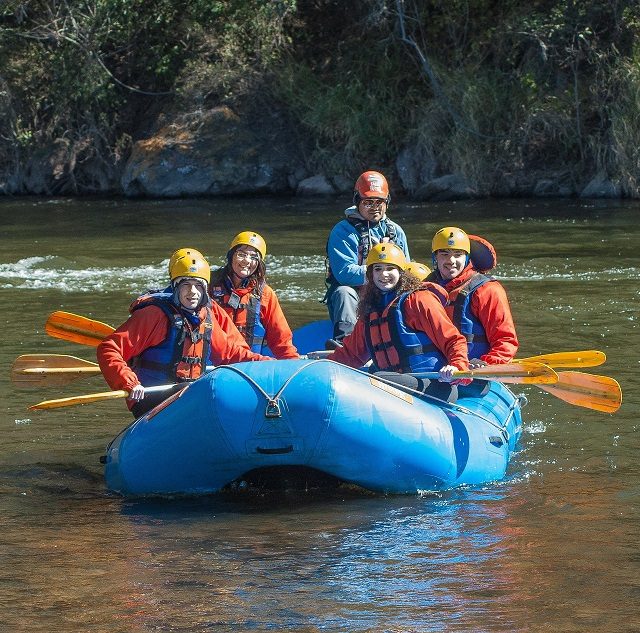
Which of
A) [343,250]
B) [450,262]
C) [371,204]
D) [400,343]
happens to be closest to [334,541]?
[400,343]

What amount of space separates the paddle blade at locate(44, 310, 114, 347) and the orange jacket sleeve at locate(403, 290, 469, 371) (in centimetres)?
175

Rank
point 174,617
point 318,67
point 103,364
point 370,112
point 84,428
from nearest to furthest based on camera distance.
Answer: point 174,617
point 103,364
point 84,428
point 370,112
point 318,67

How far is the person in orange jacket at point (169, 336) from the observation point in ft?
21.7

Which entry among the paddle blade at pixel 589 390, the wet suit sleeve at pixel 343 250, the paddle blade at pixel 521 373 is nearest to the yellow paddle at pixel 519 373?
the paddle blade at pixel 521 373

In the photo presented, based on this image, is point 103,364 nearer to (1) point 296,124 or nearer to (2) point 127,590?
(2) point 127,590

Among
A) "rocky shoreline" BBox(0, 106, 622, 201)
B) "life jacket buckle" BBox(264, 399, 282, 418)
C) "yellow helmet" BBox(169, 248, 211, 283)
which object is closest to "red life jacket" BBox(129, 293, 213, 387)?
"yellow helmet" BBox(169, 248, 211, 283)

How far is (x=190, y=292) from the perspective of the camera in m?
6.63

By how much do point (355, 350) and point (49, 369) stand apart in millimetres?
1603

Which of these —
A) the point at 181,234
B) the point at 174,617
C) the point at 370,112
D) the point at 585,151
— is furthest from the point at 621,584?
the point at 370,112

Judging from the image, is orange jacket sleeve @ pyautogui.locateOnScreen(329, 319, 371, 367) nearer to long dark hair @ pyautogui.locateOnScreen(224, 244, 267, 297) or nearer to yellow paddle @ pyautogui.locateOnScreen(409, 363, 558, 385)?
yellow paddle @ pyautogui.locateOnScreen(409, 363, 558, 385)

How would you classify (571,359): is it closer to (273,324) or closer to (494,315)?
(494,315)

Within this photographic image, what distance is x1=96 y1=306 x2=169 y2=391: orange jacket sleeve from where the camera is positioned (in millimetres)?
6535

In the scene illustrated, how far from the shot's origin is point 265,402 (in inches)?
229

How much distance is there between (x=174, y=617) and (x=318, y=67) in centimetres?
1827
